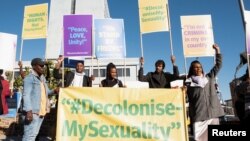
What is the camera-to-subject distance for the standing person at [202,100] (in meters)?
6.29

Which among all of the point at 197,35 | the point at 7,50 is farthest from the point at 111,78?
the point at 7,50

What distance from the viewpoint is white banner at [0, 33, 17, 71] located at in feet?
32.9

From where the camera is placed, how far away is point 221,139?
4.94 metres

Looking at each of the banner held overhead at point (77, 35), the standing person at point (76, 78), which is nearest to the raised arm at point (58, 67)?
the standing person at point (76, 78)

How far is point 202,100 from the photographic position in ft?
20.8

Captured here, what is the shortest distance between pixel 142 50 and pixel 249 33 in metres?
3.33

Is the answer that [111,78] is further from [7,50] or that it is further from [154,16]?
[7,50]

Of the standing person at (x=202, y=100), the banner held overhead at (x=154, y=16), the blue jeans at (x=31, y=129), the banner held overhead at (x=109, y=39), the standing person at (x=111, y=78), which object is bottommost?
the blue jeans at (x=31, y=129)

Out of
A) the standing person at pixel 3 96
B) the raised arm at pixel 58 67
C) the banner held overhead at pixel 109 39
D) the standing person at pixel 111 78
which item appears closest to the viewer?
the standing person at pixel 111 78

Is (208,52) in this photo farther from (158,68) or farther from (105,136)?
(105,136)

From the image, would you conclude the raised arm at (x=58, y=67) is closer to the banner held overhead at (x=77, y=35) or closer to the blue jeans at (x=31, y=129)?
the banner held overhead at (x=77, y=35)

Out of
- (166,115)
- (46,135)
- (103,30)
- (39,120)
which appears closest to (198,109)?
(166,115)

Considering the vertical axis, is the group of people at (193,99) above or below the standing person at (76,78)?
below

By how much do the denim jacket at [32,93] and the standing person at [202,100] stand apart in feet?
8.07
